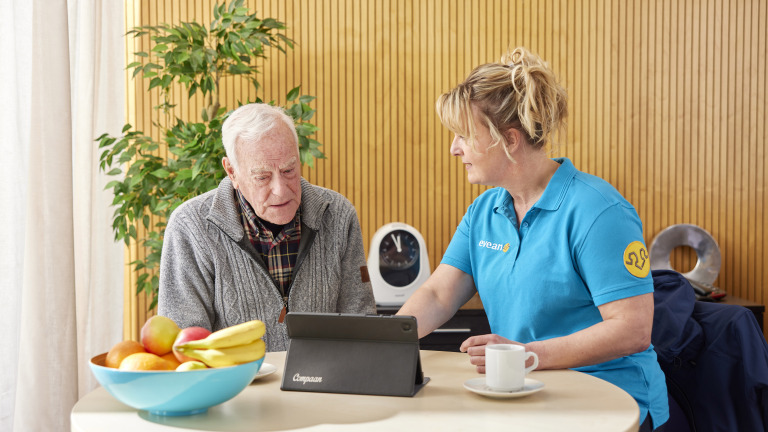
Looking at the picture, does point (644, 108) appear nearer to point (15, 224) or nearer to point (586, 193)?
point (586, 193)

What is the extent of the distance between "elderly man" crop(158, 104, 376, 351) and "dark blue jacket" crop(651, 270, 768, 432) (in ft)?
3.70

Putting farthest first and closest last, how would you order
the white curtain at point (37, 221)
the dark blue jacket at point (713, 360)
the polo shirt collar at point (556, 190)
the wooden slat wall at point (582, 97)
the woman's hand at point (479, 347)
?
the wooden slat wall at point (582, 97) < the white curtain at point (37, 221) < the dark blue jacket at point (713, 360) < the polo shirt collar at point (556, 190) < the woman's hand at point (479, 347)

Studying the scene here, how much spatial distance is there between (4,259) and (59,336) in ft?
1.22

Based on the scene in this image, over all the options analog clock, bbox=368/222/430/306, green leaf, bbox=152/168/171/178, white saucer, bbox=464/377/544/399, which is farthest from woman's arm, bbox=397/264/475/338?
green leaf, bbox=152/168/171/178

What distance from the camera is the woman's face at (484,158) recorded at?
6.25 ft

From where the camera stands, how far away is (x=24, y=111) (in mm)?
2777

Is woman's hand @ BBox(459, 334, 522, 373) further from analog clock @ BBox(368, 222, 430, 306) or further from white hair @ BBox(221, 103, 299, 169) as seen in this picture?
analog clock @ BBox(368, 222, 430, 306)

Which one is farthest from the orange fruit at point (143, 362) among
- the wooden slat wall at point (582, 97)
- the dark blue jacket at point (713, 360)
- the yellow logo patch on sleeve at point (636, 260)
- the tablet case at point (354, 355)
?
the wooden slat wall at point (582, 97)

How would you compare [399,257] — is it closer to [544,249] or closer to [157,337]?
[544,249]

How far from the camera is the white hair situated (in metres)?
2.01

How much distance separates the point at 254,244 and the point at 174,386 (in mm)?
916

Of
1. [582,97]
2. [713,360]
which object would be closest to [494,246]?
[713,360]

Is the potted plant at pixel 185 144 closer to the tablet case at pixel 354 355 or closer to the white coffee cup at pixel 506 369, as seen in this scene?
the tablet case at pixel 354 355

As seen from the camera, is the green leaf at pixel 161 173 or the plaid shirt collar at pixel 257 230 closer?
the plaid shirt collar at pixel 257 230
